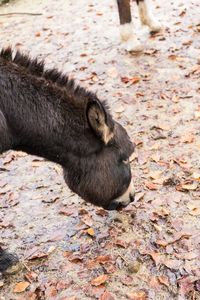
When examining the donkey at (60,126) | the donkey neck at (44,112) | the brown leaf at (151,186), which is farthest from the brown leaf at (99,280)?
the brown leaf at (151,186)

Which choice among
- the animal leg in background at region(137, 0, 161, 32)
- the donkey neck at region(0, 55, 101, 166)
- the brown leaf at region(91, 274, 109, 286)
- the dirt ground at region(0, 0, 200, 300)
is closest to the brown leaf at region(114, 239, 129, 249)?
the dirt ground at region(0, 0, 200, 300)

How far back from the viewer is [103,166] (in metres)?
3.63

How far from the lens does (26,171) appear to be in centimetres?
556

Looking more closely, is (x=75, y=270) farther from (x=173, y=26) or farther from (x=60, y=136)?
(x=173, y=26)

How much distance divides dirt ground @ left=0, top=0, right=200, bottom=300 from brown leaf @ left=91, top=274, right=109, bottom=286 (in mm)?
10

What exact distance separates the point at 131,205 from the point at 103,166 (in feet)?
3.72

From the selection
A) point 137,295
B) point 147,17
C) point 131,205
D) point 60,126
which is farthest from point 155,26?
point 137,295

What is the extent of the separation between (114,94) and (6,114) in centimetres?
360

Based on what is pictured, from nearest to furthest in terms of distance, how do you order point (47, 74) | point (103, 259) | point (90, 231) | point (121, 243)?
point (47, 74), point (103, 259), point (121, 243), point (90, 231)

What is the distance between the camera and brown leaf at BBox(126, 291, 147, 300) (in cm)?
359

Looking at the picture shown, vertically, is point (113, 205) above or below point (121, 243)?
above

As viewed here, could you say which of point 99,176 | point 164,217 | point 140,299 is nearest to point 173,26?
point 164,217

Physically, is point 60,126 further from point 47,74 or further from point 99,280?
point 99,280

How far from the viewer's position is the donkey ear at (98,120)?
320 cm
